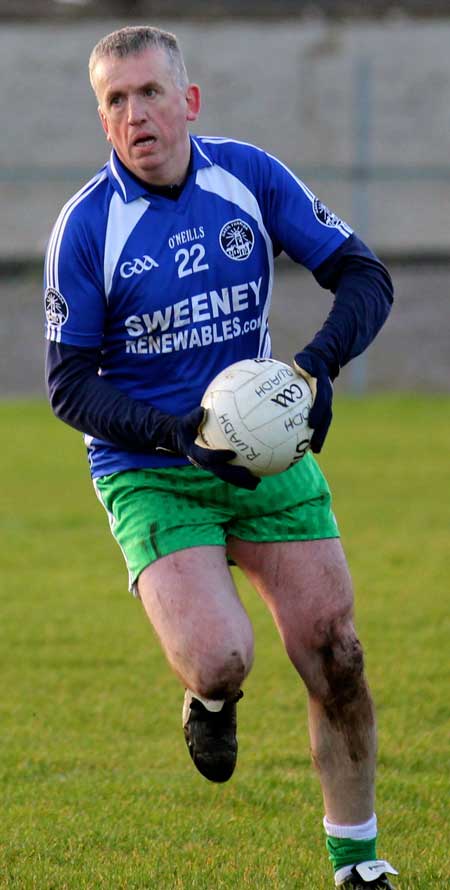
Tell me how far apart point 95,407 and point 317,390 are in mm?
660

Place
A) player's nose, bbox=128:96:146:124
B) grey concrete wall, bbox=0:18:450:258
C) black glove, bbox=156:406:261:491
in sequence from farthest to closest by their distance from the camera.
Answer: grey concrete wall, bbox=0:18:450:258, player's nose, bbox=128:96:146:124, black glove, bbox=156:406:261:491

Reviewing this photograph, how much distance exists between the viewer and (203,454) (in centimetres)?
408

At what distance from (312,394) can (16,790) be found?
2064 mm

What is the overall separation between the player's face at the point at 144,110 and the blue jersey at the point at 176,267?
9cm

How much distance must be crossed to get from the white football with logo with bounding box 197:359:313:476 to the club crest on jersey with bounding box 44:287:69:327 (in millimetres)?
535

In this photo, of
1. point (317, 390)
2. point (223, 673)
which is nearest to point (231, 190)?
point (317, 390)

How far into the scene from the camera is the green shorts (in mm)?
4430

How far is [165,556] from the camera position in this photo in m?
4.38

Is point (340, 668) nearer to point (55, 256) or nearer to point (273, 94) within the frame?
→ point (55, 256)

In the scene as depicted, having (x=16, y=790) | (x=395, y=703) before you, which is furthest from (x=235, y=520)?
(x=395, y=703)

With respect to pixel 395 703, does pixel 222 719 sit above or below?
above

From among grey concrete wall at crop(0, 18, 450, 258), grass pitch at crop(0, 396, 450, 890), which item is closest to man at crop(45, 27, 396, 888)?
grass pitch at crop(0, 396, 450, 890)

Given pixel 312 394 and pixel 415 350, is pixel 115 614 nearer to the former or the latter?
pixel 312 394

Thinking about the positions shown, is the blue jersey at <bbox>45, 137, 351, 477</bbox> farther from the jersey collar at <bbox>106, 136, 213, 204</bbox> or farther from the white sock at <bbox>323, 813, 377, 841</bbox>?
the white sock at <bbox>323, 813, 377, 841</bbox>
